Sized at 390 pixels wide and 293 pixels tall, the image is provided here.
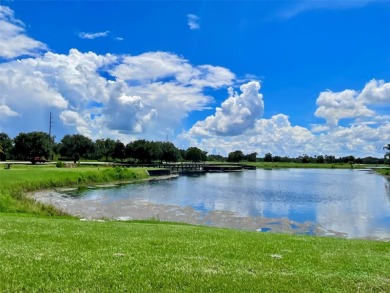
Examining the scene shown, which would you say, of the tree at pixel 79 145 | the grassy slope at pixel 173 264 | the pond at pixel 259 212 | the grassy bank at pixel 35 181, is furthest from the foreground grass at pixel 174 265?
the tree at pixel 79 145

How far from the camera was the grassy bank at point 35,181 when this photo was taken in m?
32.8

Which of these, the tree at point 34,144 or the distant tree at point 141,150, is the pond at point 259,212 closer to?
the tree at point 34,144

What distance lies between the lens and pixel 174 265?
33.7 feet

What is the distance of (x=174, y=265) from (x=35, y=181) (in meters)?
53.7

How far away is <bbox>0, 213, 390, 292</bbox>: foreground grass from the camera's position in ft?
28.5

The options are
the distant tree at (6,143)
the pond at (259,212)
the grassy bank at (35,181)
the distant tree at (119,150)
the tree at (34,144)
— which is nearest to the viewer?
the grassy bank at (35,181)

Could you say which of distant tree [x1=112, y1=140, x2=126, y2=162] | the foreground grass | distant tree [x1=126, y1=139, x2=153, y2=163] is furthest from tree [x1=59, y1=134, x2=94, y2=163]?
the foreground grass

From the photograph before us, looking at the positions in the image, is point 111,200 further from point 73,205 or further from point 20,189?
point 20,189

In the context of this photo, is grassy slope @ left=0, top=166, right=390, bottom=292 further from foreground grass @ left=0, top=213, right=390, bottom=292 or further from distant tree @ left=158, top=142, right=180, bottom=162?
distant tree @ left=158, top=142, right=180, bottom=162

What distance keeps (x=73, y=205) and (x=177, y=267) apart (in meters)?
37.6

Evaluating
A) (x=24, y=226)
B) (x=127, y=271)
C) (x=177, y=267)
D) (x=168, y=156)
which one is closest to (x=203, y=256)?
(x=177, y=267)

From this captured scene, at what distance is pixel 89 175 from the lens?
7725cm

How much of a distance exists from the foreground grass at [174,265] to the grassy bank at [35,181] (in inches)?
773

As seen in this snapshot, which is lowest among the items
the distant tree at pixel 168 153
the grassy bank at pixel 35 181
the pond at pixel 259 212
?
the pond at pixel 259 212
